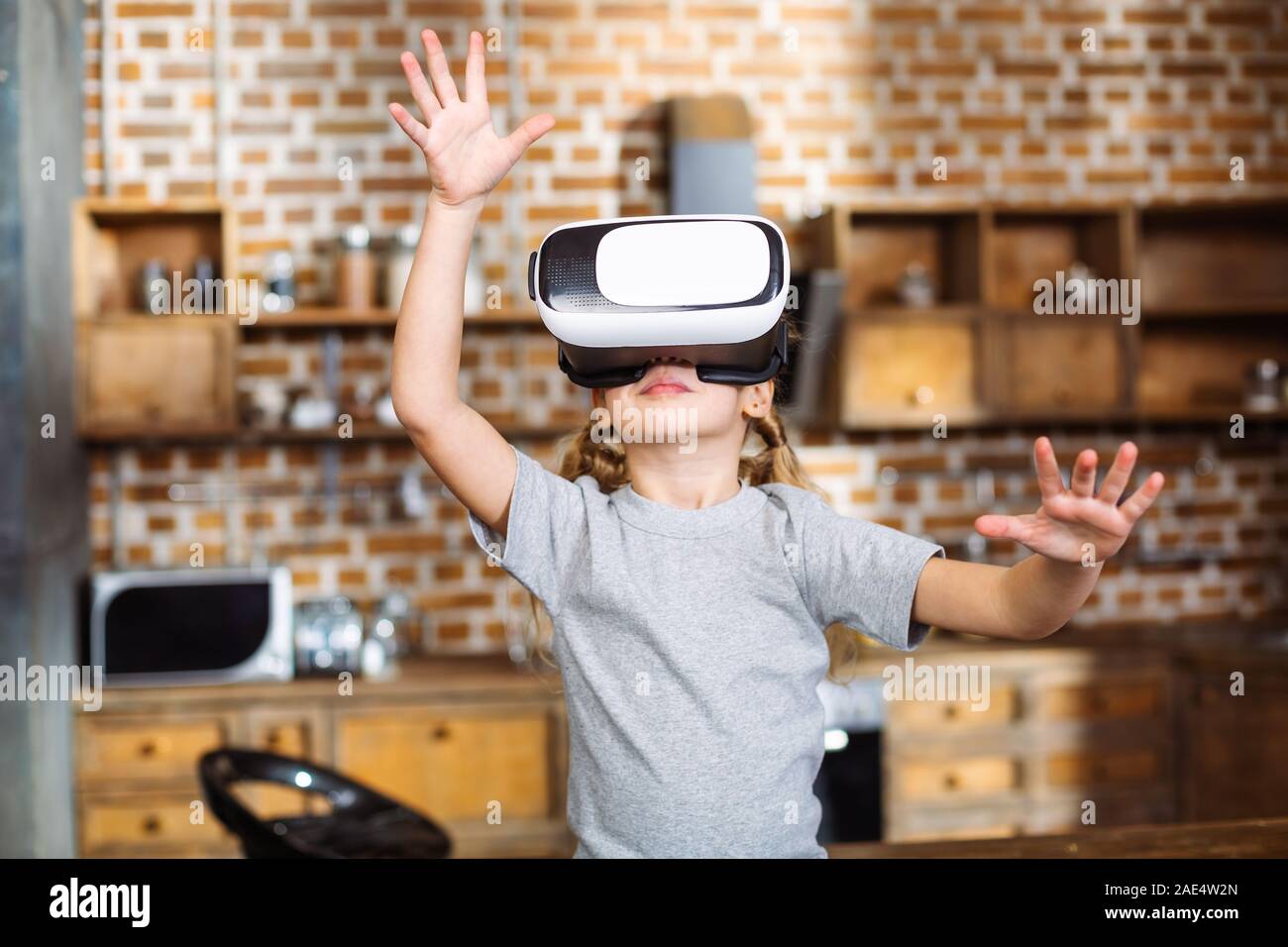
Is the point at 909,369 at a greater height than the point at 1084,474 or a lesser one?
greater

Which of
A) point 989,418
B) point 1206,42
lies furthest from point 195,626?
point 1206,42

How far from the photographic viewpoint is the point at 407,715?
277 cm

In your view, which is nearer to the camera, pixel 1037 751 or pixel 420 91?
pixel 420 91

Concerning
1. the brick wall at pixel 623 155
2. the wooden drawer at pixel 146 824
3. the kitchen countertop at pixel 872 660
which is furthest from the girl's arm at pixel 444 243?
the brick wall at pixel 623 155

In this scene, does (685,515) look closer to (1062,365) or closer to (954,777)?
(954,777)

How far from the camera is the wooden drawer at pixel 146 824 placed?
2.74 meters

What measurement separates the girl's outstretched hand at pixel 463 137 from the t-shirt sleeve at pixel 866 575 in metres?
0.39

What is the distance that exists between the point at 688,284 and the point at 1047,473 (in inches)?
10.8

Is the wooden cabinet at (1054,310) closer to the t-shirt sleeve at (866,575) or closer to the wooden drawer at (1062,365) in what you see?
the wooden drawer at (1062,365)

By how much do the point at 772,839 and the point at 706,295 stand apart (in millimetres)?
430

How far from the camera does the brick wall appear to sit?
10.7 feet

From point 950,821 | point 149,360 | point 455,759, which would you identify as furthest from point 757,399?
point 149,360

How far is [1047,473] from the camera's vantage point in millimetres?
750

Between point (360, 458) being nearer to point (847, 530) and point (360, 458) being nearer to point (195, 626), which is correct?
point (195, 626)
